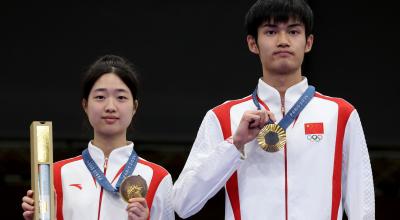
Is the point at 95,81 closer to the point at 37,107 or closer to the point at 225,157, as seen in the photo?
the point at 225,157

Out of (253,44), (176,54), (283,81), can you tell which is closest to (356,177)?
(283,81)

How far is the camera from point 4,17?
6.77 metres

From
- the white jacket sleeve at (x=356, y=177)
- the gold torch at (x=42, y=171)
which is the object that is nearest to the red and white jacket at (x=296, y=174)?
the white jacket sleeve at (x=356, y=177)

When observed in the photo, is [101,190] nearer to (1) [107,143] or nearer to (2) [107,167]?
(2) [107,167]

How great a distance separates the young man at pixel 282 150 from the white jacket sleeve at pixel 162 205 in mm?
213

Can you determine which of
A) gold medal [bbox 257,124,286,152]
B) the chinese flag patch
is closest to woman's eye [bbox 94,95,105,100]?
gold medal [bbox 257,124,286,152]

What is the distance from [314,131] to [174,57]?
2958 mm

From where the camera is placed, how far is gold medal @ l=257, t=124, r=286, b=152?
3852 millimetres

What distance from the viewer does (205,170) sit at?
392 centimetres

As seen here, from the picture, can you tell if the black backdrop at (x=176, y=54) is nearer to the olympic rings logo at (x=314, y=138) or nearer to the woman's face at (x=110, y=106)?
the woman's face at (x=110, y=106)

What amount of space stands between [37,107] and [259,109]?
125 inches

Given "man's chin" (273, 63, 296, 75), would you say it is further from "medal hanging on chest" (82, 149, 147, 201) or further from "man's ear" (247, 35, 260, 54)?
"medal hanging on chest" (82, 149, 147, 201)

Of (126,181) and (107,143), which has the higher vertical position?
(107,143)

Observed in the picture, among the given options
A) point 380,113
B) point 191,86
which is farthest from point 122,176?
point 380,113
